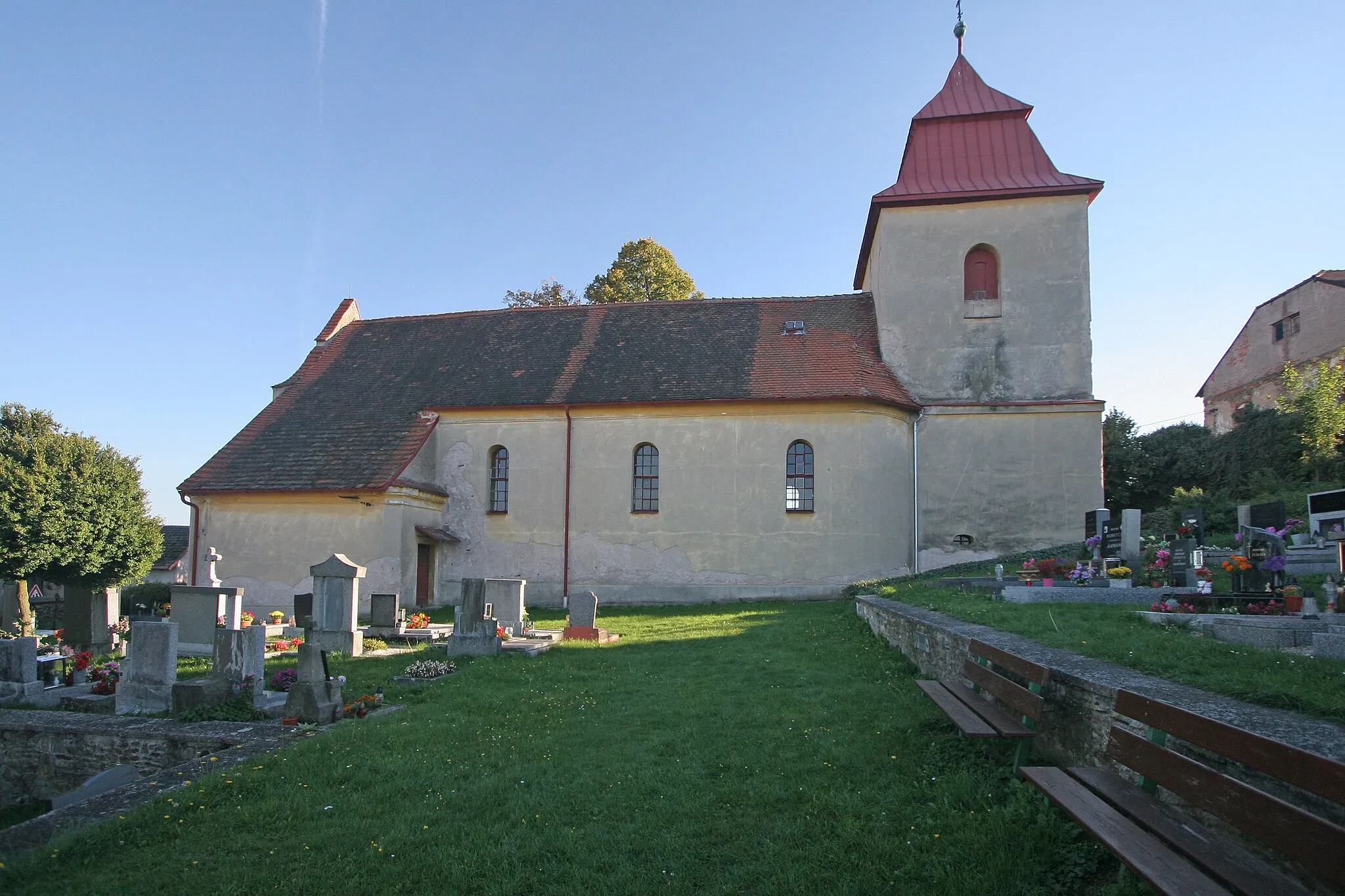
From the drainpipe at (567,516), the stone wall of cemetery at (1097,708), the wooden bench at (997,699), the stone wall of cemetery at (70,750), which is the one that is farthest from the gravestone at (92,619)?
the stone wall of cemetery at (1097,708)

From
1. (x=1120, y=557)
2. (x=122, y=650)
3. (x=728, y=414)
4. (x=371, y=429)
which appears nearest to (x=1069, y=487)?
(x=1120, y=557)

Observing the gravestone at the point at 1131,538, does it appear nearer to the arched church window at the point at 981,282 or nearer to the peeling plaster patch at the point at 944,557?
the peeling plaster patch at the point at 944,557

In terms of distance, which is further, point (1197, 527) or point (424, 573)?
point (424, 573)

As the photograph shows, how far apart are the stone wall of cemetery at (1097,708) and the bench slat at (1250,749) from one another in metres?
0.29

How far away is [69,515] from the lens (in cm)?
2003

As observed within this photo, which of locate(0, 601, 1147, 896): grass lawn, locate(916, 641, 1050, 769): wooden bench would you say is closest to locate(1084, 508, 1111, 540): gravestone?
locate(0, 601, 1147, 896): grass lawn

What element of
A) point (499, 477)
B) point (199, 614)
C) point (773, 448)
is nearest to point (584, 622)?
point (199, 614)

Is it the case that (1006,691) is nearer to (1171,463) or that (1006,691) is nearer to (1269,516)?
(1269,516)

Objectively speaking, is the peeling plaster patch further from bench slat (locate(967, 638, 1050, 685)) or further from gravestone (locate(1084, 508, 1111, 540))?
bench slat (locate(967, 638, 1050, 685))

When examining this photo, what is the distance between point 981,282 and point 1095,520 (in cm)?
823

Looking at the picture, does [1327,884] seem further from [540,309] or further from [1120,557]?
[540,309]

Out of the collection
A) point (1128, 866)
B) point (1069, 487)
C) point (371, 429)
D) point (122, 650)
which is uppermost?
point (371, 429)

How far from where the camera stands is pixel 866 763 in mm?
6312

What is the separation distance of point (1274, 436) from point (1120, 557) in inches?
732
